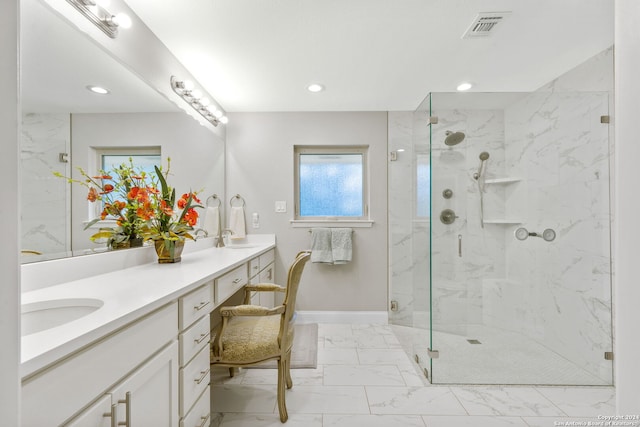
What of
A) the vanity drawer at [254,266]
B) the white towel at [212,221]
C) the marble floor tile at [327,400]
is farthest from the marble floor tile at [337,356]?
the white towel at [212,221]

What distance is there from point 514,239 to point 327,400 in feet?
5.73

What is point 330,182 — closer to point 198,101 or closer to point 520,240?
point 198,101

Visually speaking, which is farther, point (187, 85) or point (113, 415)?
point (187, 85)

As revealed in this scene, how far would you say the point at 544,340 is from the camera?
213cm

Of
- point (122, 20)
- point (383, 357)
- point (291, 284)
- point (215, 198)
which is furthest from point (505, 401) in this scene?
point (122, 20)

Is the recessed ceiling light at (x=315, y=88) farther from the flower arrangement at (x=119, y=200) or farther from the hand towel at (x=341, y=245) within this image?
the flower arrangement at (x=119, y=200)

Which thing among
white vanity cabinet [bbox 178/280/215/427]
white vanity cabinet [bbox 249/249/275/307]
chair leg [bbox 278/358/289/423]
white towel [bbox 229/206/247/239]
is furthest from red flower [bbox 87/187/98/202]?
white towel [bbox 229/206/247/239]

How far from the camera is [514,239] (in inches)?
88.2

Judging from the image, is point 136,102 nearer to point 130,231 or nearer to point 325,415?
point 130,231

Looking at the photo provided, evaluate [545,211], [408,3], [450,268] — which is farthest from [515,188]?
[408,3]

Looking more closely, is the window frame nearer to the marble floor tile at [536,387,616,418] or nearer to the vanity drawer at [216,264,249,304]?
the vanity drawer at [216,264,249,304]

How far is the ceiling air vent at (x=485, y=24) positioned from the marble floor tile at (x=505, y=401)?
211cm

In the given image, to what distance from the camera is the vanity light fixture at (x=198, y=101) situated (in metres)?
2.05

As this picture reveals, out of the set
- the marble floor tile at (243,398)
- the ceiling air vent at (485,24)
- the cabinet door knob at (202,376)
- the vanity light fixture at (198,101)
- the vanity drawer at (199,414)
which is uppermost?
the ceiling air vent at (485,24)
